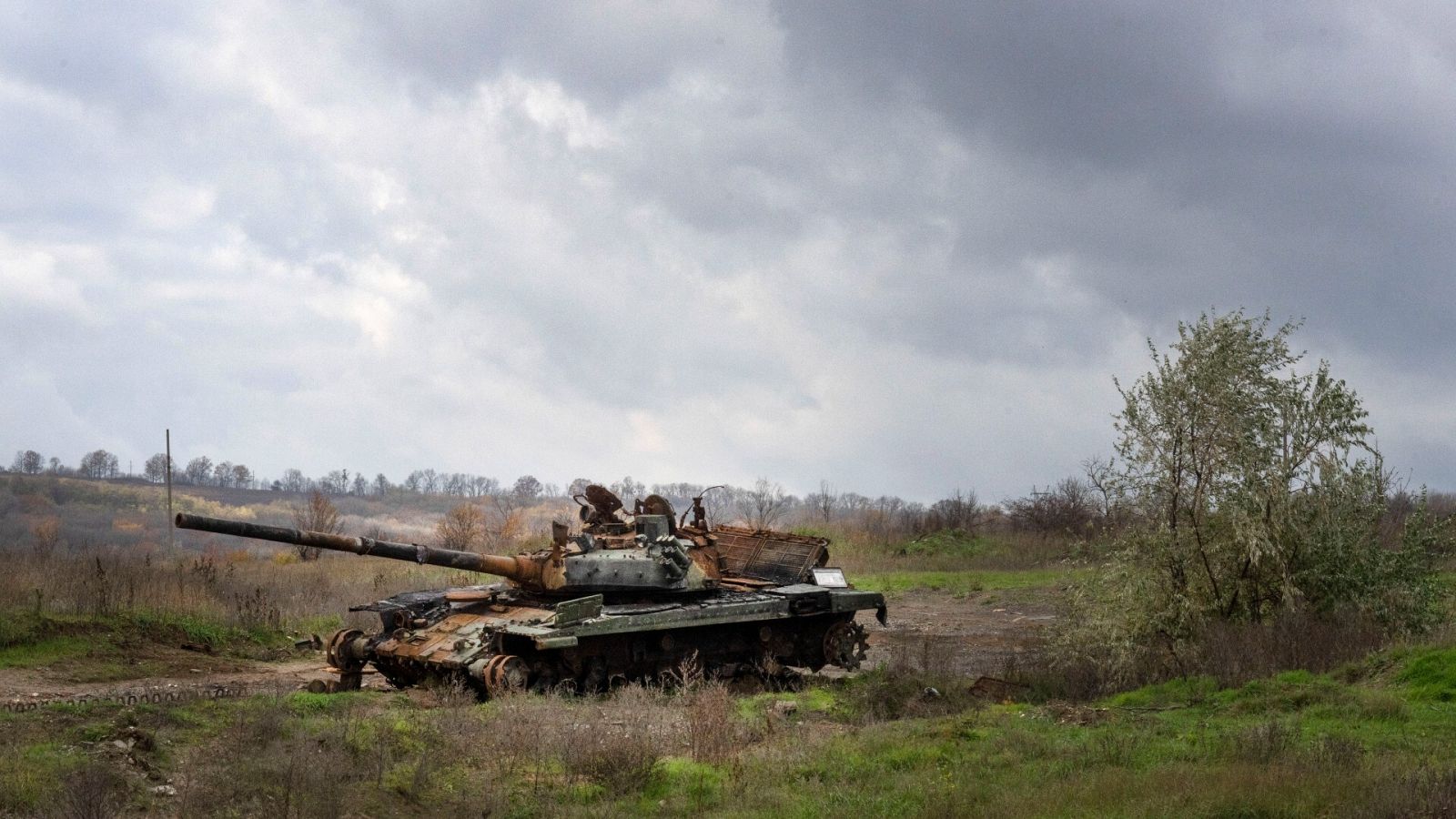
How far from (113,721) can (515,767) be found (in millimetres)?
3269

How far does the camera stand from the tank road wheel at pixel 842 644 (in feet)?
54.2

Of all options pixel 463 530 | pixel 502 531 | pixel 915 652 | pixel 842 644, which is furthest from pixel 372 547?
pixel 502 531

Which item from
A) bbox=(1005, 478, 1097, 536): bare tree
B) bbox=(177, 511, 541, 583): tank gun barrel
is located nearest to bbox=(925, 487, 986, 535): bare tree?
bbox=(1005, 478, 1097, 536): bare tree

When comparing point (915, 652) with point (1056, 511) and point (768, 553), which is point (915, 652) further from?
point (1056, 511)

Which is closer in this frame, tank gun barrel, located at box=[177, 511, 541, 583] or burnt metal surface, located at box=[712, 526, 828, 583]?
tank gun barrel, located at box=[177, 511, 541, 583]

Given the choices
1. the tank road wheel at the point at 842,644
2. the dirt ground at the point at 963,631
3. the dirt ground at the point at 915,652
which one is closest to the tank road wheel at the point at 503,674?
the dirt ground at the point at 915,652

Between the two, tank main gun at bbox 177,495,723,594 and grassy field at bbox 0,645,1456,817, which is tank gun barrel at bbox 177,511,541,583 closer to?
tank main gun at bbox 177,495,723,594

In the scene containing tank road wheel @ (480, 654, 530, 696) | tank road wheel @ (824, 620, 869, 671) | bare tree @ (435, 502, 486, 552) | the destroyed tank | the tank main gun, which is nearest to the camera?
tank road wheel @ (480, 654, 530, 696)

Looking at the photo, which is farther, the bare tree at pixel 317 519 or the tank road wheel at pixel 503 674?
Answer: the bare tree at pixel 317 519

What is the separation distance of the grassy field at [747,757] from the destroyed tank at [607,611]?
1542 mm

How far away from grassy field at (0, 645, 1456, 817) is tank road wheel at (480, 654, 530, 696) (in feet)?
2.52

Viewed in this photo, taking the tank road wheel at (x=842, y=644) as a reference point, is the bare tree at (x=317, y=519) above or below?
above

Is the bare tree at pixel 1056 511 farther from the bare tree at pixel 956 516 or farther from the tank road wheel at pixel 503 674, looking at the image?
the tank road wheel at pixel 503 674

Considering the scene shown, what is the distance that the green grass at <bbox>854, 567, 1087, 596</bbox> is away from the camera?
29203 mm
